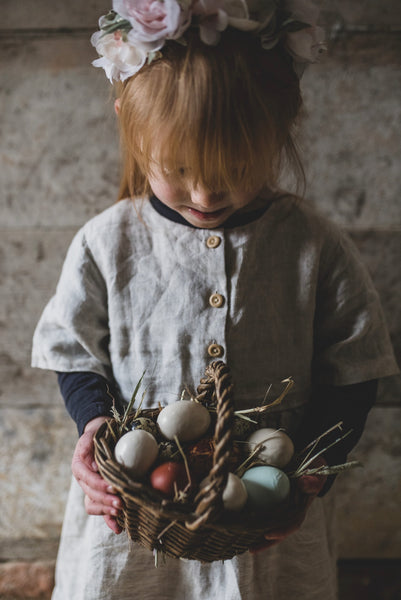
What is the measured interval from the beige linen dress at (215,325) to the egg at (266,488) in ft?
0.60

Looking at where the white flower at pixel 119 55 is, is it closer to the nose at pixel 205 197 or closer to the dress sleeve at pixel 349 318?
the nose at pixel 205 197

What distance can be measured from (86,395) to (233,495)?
1.08 feet

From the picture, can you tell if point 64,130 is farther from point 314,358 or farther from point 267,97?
point 314,358

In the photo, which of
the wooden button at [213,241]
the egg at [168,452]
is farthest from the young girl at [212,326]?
the egg at [168,452]

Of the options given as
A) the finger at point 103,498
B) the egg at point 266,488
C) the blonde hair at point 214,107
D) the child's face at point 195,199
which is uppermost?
the blonde hair at point 214,107

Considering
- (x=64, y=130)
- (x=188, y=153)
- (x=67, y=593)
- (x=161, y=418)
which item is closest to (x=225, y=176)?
(x=188, y=153)

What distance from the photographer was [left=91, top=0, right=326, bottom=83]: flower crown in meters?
0.60

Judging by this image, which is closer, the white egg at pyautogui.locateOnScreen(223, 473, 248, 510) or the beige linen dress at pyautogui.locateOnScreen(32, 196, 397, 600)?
the white egg at pyautogui.locateOnScreen(223, 473, 248, 510)

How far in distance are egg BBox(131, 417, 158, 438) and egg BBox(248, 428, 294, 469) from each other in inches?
5.6

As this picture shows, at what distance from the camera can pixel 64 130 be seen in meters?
1.06

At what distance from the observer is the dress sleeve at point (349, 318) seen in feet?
2.78

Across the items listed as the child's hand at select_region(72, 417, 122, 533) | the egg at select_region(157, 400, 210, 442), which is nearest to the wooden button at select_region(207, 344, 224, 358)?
the egg at select_region(157, 400, 210, 442)

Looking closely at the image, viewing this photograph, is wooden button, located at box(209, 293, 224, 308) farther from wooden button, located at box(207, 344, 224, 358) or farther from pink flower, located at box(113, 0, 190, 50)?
pink flower, located at box(113, 0, 190, 50)

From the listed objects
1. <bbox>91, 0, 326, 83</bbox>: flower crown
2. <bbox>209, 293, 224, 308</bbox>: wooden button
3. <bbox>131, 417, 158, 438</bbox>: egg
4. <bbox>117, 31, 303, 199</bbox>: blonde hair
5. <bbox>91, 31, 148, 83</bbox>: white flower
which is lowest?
<bbox>131, 417, 158, 438</bbox>: egg
